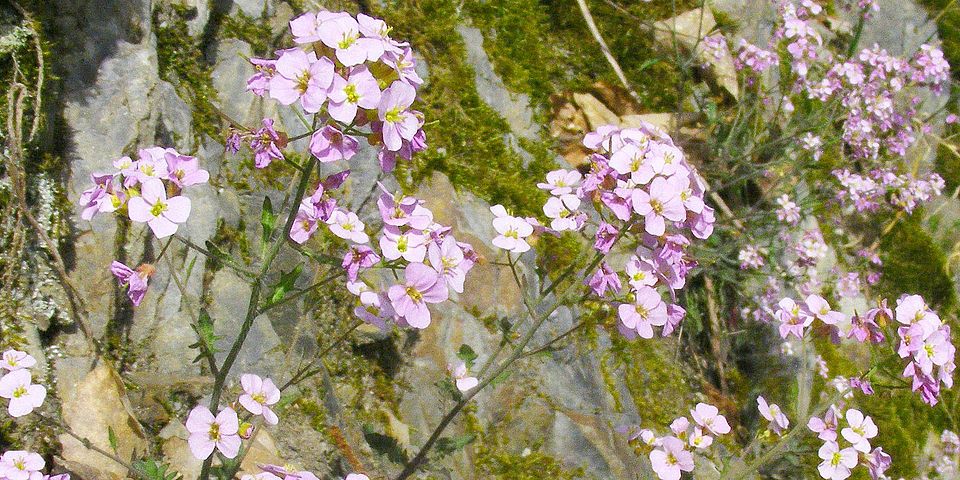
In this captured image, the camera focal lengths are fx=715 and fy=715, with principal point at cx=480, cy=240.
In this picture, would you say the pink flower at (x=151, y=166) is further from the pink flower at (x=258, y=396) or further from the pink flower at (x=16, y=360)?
the pink flower at (x=16, y=360)

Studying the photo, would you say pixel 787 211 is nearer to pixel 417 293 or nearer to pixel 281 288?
pixel 417 293

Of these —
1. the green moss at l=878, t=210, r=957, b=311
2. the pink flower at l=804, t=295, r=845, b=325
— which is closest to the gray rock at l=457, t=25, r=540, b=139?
the pink flower at l=804, t=295, r=845, b=325

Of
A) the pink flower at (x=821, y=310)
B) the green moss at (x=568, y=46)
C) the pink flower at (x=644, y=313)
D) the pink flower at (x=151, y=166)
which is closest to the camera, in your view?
the pink flower at (x=151, y=166)

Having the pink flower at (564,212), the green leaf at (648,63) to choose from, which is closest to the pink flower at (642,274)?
the pink flower at (564,212)

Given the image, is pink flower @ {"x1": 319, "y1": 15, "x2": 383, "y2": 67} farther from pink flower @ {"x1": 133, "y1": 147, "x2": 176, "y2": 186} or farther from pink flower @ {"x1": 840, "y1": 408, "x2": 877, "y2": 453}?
pink flower @ {"x1": 840, "y1": 408, "x2": 877, "y2": 453}

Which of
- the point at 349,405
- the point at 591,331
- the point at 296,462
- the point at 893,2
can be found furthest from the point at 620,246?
the point at 893,2

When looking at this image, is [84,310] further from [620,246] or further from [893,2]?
[893,2]
